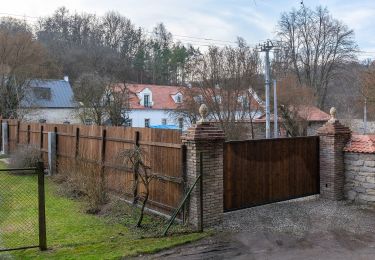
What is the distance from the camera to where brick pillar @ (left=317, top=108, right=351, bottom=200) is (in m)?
10.2

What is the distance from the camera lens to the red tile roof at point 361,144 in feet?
32.1

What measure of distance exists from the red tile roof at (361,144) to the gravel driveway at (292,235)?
1418 millimetres

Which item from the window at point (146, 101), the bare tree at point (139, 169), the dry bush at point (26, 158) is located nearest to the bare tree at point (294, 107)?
the window at point (146, 101)

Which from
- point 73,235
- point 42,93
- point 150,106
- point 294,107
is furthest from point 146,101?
point 73,235

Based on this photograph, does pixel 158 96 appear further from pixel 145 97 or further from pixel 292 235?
pixel 292 235

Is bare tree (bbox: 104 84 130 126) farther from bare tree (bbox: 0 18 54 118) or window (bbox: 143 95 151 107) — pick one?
window (bbox: 143 95 151 107)

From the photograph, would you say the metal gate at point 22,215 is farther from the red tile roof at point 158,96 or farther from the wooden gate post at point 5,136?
the red tile roof at point 158,96

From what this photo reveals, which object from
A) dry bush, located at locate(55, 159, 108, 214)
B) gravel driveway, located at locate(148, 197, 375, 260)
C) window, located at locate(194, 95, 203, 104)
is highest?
window, located at locate(194, 95, 203, 104)

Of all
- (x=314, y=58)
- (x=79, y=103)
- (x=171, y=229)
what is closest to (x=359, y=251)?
(x=171, y=229)

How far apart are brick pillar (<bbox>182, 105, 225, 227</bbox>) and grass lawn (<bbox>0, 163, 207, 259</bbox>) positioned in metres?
0.59

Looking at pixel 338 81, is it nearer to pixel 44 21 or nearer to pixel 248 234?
pixel 44 21

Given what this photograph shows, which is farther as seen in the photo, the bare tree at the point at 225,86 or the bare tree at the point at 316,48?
the bare tree at the point at 316,48

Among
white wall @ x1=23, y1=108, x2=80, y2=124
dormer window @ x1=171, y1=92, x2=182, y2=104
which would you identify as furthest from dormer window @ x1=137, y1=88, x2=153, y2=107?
white wall @ x1=23, y1=108, x2=80, y2=124

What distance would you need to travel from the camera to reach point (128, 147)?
974 cm
